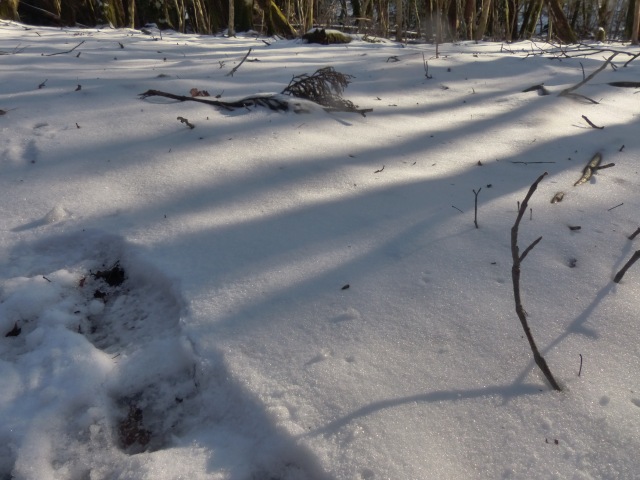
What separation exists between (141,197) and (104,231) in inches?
9.4

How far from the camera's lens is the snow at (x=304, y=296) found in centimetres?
93

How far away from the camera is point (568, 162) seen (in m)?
2.10

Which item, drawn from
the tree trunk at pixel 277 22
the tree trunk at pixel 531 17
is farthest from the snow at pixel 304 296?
the tree trunk at pixel 531 17

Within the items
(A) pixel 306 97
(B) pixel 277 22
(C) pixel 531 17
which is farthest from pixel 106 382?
(C) pixel 531 17

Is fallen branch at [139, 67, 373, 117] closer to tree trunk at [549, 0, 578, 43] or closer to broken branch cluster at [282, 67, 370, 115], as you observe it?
broken branch cluster at [282, 67, 370, 115]

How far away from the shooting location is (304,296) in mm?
1288

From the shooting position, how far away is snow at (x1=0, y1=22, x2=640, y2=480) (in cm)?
93

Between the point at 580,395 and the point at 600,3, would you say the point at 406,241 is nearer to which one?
the point at 580,395

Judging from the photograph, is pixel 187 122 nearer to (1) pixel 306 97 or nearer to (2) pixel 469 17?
(1) pixel 306 97

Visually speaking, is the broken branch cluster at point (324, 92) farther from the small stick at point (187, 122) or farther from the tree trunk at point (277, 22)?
the tree trunk at point (277, 22)

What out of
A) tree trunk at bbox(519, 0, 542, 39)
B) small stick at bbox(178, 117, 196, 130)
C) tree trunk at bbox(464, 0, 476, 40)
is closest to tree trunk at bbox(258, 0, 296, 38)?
tree trunk at bbox(464, 0, 476, 40)

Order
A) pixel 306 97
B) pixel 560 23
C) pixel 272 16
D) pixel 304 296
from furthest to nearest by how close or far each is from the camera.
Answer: pixel 272 16 → pixel 560 23 → pixel 306 97 → pixel 304 296

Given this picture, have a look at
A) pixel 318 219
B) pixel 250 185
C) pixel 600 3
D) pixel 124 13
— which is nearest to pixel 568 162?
pixel 318 219

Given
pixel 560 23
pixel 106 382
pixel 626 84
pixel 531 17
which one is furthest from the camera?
pixel 531 17
